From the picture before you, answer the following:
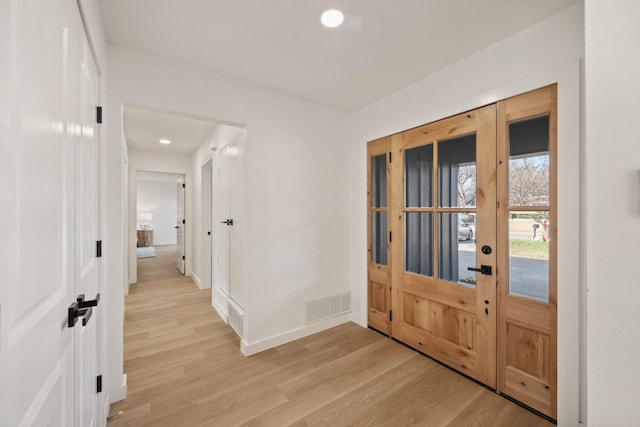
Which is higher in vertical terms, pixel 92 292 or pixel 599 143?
pixel 599 143

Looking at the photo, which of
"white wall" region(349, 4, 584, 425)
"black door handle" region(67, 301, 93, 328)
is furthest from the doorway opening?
"white wall" region(349, 4, 584, 425)

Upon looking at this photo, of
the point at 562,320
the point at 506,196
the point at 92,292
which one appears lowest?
the point at 562,320

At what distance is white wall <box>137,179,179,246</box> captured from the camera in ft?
33.3

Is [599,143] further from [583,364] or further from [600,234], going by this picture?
[583,364]

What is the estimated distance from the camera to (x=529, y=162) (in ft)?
5.83

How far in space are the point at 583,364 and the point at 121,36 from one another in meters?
3.73

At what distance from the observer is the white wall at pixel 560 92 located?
1533 mm

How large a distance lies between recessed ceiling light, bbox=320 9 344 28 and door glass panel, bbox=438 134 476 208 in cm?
131

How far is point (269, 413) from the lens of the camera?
174 cm

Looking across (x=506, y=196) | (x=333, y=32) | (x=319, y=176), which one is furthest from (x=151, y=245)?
(x=506, y=196)

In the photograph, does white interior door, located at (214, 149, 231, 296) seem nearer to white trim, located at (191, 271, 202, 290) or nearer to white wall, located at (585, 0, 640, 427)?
white trim, located at (191, 271, 202, 290)

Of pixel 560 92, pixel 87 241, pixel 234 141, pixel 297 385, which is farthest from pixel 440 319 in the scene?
pixel 234 141

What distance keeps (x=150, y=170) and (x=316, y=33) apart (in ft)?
15.5

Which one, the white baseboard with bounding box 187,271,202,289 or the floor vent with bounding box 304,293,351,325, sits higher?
the floor vent with bounding box 304,293,351,325
